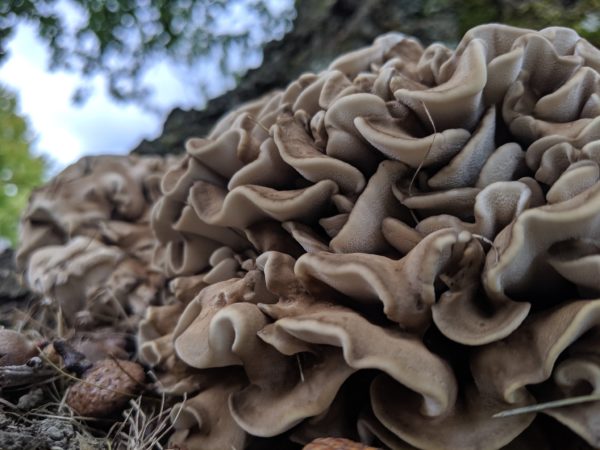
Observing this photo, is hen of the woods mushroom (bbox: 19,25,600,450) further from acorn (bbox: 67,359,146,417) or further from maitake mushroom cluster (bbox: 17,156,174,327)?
maitake mushroom cluster (bbox: 17,156,174,327)

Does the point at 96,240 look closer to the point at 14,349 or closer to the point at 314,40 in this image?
the point at 14,349

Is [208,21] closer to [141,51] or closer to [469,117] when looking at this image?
[141,51]

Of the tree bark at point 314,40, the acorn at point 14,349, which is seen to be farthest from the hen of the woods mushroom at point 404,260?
the tree bark at point 314,40

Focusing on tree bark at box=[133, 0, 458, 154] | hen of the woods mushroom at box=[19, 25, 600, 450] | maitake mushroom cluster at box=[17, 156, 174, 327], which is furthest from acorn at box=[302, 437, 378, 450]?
tree bark at box=[133, 0, 458, 154]

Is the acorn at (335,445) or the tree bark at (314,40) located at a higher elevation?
the tree bark at (314,40)

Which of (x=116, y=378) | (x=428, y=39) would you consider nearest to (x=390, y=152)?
(x=116, y=378)

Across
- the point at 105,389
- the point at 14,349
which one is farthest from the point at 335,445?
the point at 14,349

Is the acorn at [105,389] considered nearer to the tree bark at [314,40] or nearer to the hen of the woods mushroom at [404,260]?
the hen of the woods mushroom at [404,260]
